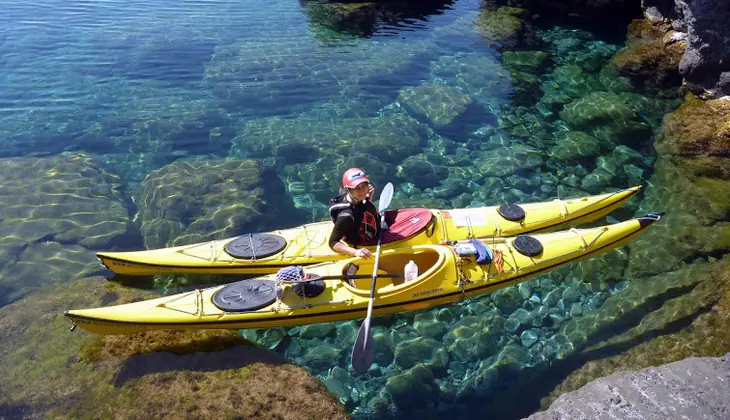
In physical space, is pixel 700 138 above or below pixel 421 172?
above

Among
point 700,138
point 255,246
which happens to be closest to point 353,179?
point 255,246

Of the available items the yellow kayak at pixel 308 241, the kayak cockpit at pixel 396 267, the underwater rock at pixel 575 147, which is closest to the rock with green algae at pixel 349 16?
the underwater rock at pixel 575 147

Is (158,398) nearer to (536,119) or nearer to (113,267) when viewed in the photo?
(113,267)

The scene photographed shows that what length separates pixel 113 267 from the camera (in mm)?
7508

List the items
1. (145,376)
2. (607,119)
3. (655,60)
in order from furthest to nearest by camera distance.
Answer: (655,60), (607,119), (145,376)

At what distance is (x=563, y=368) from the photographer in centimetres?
643

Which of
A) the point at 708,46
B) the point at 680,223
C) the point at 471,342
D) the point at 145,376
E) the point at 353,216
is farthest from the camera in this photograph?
the point at 708,46

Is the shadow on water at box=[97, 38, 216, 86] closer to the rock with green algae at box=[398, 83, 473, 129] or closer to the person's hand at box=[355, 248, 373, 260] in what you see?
the rock with green algae at box=[398, 83, 473, 129]

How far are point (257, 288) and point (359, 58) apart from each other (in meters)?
10.9

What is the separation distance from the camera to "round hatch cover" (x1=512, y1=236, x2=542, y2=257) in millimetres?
7215

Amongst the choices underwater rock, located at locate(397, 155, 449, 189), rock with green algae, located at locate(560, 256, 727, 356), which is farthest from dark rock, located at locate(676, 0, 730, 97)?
underwater rock, located at locate(397, 155, 449, 189)

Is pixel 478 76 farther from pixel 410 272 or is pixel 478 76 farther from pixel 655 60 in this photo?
pixel 410 272

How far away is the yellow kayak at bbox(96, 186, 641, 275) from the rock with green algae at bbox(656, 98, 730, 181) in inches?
165

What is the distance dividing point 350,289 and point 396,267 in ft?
3.39
